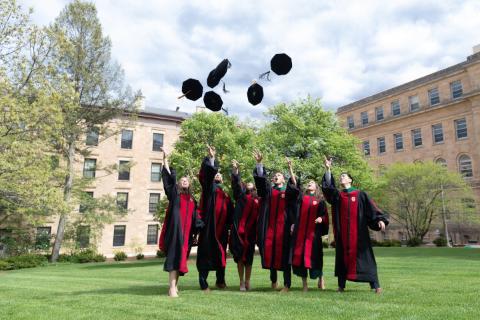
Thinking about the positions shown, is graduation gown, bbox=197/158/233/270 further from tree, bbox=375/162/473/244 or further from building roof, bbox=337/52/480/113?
building roof, bbox=337/52/480/113

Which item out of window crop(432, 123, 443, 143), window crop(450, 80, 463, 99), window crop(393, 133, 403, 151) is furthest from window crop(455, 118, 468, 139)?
window crop(393, 133, 403, 151)

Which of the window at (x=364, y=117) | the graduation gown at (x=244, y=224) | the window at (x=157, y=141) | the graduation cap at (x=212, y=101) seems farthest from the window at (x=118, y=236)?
the window at (x=364, y=117)

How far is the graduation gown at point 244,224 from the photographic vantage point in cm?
705

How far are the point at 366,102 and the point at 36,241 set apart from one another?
45.3 metres

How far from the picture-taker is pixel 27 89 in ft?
47.3

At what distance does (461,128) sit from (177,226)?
44979 millimetres

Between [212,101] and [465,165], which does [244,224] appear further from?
[465,165]

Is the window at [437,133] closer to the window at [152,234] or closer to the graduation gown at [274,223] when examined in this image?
the window at [152,234]

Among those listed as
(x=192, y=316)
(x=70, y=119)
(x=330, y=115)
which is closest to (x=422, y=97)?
(x=330, y=115)

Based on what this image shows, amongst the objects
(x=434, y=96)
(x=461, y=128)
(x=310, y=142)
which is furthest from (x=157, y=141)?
(x=461, y=128)

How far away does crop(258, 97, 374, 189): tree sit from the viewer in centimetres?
2384

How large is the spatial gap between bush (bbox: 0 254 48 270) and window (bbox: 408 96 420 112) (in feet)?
148

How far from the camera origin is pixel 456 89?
140ft

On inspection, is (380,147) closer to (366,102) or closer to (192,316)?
(366,102)
